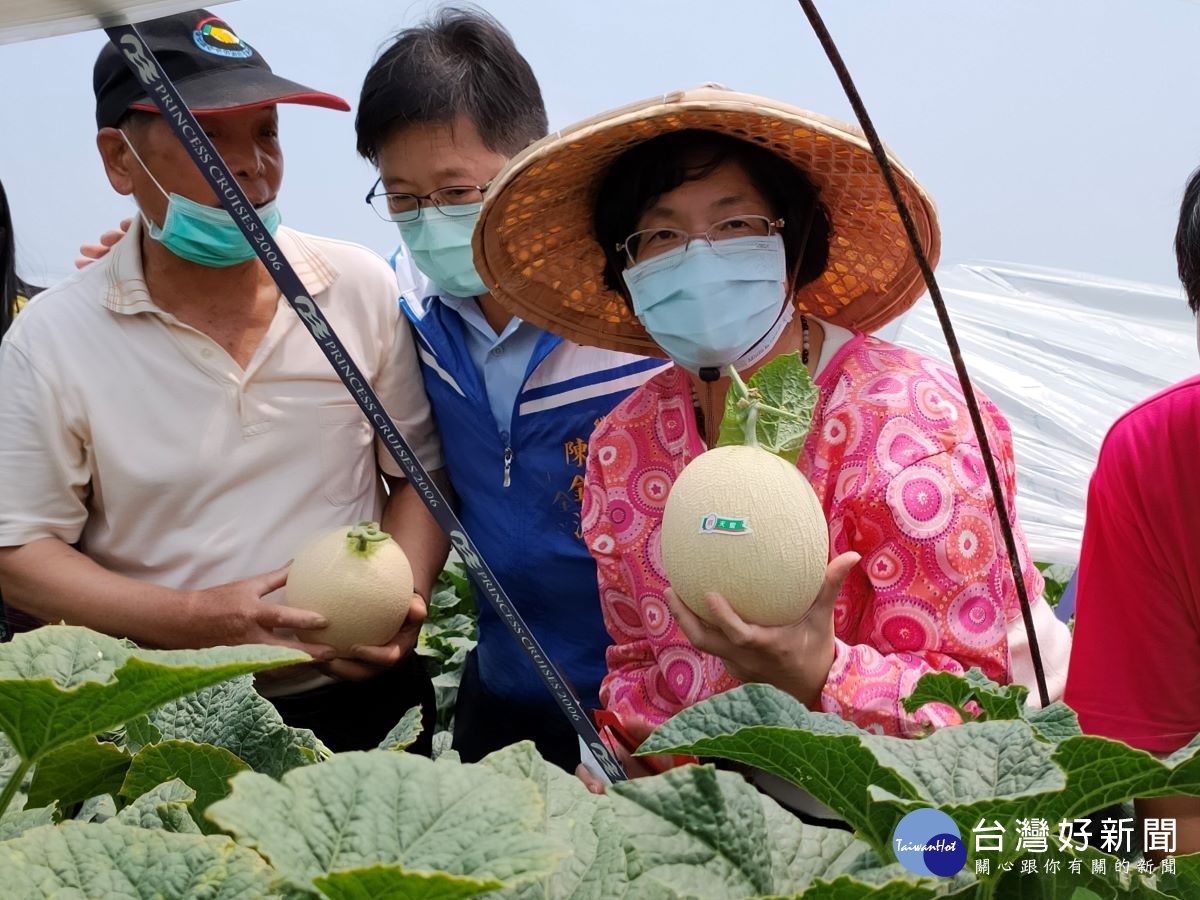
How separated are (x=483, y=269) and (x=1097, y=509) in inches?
43.0

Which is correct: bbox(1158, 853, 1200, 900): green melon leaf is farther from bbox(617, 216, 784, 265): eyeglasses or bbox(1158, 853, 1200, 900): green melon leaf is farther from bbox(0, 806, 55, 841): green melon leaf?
bbox(617, 216, 784, 265): eyeglasses

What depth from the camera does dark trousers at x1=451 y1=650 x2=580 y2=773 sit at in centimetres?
245

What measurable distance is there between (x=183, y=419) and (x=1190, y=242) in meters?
1.76

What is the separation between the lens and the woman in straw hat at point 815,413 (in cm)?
159

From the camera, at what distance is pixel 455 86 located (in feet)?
7.64

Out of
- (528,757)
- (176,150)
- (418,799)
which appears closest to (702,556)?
(528,757)

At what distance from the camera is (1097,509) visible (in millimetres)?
1713

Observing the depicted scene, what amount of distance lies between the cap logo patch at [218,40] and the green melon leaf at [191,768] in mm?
1678

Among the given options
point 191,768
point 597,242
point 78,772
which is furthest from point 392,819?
point 597,242

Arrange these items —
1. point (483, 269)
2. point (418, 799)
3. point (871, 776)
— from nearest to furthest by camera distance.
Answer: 1. point (418, 799)
2. point (871, 776)
3. point (483, 269)

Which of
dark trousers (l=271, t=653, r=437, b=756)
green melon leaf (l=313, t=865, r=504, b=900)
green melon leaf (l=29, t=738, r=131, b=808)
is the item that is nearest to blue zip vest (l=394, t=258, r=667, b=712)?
dark trousers (l=271, t=653, r=437, b=756)

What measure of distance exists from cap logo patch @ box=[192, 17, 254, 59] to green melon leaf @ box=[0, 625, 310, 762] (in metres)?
1.72

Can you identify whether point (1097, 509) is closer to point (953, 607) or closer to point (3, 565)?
point (953, 607)


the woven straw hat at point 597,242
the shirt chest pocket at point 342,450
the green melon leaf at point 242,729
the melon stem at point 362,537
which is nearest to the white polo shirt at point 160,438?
the shirt chest pocket at point 342,450
